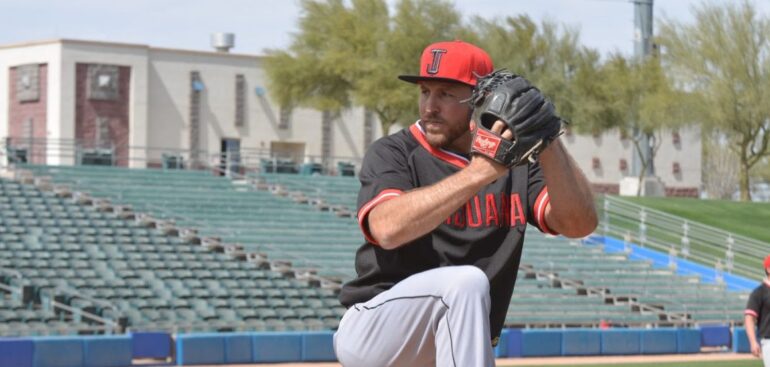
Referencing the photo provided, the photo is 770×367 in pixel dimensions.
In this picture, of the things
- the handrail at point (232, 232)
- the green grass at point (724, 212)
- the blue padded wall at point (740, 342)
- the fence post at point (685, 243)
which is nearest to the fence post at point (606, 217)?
the fence post at point (685, 243)

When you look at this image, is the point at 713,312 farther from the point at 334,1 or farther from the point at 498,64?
the point at 334,1

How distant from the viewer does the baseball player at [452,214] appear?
396 centimetres

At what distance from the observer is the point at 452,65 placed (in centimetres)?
432

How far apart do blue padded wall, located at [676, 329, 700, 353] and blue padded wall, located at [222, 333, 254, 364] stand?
8459mm

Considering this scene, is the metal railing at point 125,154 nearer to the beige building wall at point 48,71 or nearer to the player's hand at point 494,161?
the beige building wall at point 48,71

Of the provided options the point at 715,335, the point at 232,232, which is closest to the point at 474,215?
the point at 715,335

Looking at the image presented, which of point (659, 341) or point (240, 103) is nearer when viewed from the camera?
point (659, 341)

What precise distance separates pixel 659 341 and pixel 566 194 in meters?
19.8

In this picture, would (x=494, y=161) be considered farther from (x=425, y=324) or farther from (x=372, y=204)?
(x=425, y=324)

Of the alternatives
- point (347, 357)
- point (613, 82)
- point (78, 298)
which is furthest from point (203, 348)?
point (613, 82)

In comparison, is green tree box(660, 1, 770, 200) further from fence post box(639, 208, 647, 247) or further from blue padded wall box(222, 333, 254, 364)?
blue padded wall box(222, 333, 254, 364)

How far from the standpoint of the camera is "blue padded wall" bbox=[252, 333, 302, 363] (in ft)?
64.8

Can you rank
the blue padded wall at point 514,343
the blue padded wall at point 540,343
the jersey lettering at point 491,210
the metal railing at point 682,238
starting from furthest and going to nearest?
the metal railing at point 682,238
the blue padded wall at point 540,343
the blue padded wall at point 514,343
the jersey lettering at point 491,210

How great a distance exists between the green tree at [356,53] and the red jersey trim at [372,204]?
111ft
